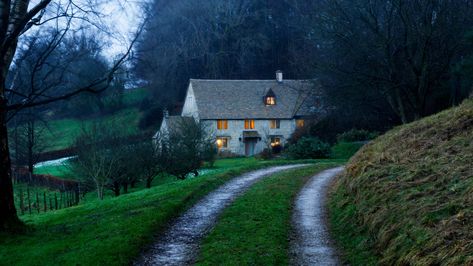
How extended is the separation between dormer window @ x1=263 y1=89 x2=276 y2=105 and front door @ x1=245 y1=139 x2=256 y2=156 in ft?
14.9

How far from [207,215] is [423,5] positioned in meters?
17.7

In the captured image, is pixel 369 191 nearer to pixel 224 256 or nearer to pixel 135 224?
→ pixel 224 256

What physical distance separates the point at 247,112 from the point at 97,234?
139 feet

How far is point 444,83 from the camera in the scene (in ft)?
103

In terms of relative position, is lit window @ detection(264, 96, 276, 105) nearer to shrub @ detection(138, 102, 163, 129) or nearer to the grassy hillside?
shrub @ detection(138, 102, 163, 129)

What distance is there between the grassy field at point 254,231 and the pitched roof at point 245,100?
117 feet

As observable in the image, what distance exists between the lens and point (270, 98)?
54.3 m

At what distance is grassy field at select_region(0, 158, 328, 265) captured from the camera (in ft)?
31.3

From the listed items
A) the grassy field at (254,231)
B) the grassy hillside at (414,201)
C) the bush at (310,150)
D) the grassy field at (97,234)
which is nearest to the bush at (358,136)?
the bush at (310,150)

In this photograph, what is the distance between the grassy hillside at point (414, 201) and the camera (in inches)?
286

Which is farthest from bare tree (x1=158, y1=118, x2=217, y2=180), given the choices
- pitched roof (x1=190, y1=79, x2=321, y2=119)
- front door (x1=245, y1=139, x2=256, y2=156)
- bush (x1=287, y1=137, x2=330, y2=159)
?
front door (x1=245, y1=139, x2=256, y2=156)

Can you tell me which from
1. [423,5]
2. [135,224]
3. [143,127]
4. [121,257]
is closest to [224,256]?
[121,257]

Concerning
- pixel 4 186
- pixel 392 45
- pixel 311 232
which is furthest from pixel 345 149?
pixel 4 186

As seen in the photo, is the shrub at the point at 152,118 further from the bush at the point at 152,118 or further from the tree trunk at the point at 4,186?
the tree trunk at the point at 4,186
